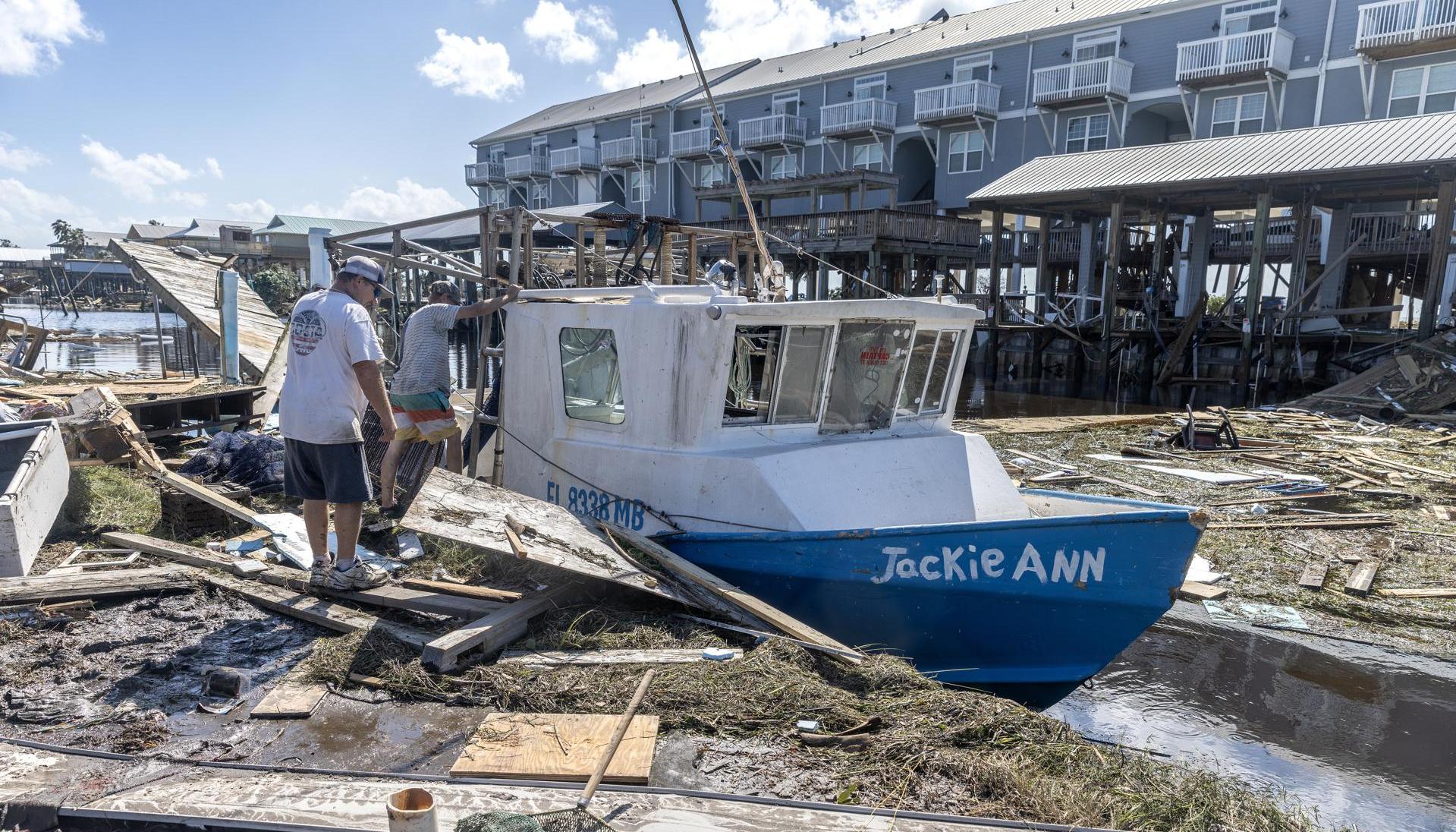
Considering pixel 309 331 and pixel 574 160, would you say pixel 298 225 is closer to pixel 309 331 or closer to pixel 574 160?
pixel 574 160

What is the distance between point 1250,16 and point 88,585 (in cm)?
3439

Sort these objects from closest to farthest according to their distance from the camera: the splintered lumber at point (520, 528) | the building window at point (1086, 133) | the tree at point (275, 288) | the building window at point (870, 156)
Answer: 1. the splintered lumber at point (520, 528)
2. the building window at point (1086, 133)
3. the building window at point (870, 156)
4. the tree at point (275, 288)

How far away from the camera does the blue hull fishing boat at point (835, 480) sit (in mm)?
5297

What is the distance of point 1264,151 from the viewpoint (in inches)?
916

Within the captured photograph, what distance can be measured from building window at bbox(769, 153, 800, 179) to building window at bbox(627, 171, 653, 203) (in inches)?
289

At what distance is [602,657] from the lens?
4.66 metres

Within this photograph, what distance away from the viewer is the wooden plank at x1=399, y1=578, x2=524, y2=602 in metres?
5.39

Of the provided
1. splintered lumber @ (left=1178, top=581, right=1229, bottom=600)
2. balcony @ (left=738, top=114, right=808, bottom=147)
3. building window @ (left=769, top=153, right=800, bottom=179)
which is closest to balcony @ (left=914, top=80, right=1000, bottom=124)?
balcony @ (left=738, top=114, right=808, bottom=147)

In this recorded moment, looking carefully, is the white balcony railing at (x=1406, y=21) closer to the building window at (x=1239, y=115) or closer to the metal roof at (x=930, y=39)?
the building window at (x=1239, y=115)

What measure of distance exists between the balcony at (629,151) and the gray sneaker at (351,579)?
42.2m

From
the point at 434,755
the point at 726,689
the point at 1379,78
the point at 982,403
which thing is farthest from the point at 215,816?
the point at 1379,78

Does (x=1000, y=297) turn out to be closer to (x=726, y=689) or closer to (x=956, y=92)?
(x=956, y=92)

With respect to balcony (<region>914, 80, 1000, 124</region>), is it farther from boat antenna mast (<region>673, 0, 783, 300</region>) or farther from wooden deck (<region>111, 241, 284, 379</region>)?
boat antenna mast (<region>673, 0, 783, 300</region>)

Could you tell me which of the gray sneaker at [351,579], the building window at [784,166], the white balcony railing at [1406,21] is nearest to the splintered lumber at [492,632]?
the gray sneaker at [351,579]
